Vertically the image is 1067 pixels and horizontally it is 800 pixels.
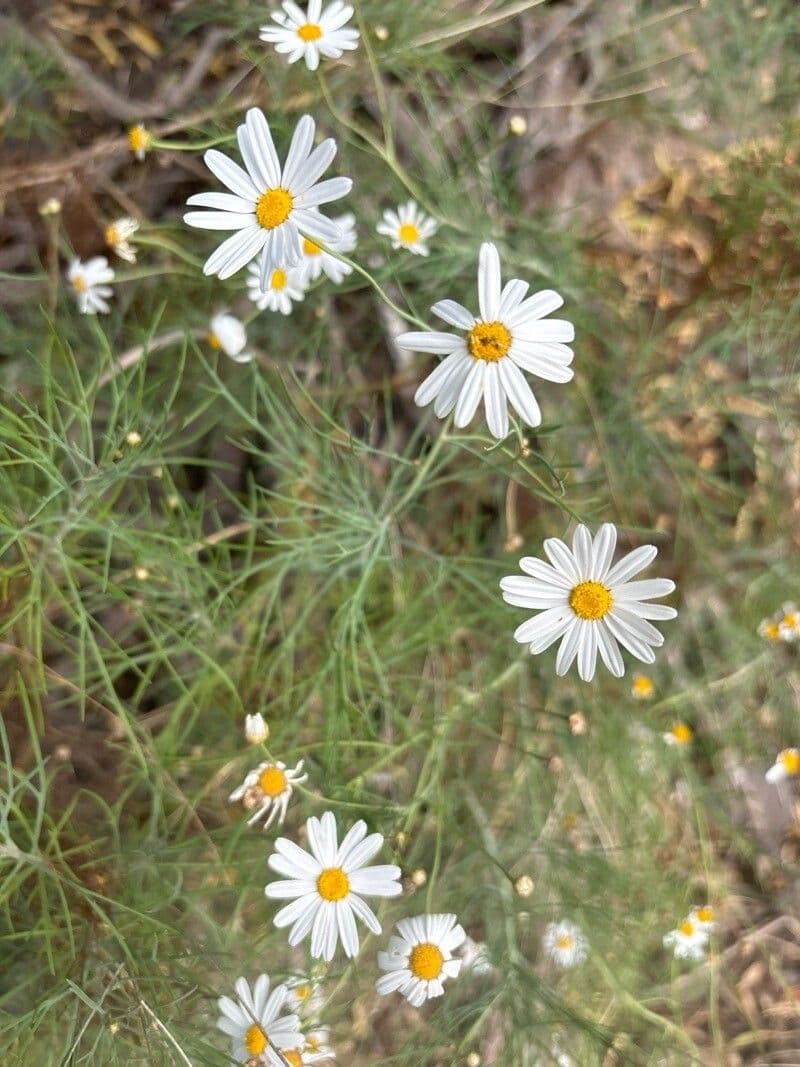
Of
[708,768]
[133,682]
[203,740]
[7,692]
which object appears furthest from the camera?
[708,768]

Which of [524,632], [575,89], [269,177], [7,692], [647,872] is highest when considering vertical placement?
A: [575,89]

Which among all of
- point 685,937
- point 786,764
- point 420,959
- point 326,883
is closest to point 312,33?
point 326,883

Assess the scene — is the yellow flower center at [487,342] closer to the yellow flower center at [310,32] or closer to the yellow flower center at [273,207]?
the yellow flower center at [273,207]

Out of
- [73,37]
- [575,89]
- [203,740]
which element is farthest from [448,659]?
[73,37]

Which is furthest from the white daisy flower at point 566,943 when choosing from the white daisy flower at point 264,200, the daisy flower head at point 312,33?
the daisy flower head at point 312,33

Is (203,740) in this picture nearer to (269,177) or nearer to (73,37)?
(269,177)

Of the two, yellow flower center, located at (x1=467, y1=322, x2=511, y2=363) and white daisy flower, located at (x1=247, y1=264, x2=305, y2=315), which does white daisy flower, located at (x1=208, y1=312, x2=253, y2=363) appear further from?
yellow flower center, located at (x1=467, y1=322, x2=511, y2=363)

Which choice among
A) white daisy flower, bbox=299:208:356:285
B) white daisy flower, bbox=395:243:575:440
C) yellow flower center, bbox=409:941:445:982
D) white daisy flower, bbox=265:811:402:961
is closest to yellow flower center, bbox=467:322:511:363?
white daisy flower, bbox=395:243:575:440

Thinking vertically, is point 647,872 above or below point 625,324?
below
